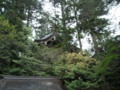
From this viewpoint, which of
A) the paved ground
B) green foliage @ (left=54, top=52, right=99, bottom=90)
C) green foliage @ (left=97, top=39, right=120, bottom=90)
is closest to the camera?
green foliage @ (left=97, top=39, right=120, bottom=90)

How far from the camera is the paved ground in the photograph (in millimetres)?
8789

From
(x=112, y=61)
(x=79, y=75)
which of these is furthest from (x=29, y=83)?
(x=112, y=61)

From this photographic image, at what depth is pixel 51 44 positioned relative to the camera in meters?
18.7

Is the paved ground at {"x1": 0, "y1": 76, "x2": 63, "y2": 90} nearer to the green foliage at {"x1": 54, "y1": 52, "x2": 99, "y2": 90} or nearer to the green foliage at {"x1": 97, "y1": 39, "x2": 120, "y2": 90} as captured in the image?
the green foliage at {"x1": 54, "y1": 52, "x2": 99, "y2": 90}

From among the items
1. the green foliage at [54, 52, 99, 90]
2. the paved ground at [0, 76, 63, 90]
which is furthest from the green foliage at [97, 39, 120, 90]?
the paved ground at [0, 76, 63, 90]

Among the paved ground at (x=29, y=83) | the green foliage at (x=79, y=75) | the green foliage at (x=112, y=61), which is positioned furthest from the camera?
the green foliage at (x=79, y=75)

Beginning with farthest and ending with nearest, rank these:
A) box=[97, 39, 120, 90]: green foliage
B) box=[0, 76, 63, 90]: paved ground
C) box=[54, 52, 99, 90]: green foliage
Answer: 1. box=[54, 52, 99, 90]: green foliage
2. box=[0, 76, 63, 90]: paved ground
3. box=[97, 39, 120, 90]: green foliage

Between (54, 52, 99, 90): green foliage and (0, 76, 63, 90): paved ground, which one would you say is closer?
(0, 76, 63, 90): paved ground

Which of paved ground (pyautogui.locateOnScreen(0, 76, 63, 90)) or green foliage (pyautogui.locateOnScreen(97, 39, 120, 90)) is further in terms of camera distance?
paved ground (pyautogui.locateOnScreen(0, 76, 63, 90))

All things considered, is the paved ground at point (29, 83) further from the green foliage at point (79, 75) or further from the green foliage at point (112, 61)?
the green foliage at point (112, 61)

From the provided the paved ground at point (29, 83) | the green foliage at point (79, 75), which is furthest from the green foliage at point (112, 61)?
the paved ground at point (29, 83)

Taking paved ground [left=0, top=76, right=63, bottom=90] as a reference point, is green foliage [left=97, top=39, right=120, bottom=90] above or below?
above

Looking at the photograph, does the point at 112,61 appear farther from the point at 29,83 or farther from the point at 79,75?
the point at 29,83

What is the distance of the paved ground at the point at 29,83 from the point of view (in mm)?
8789
